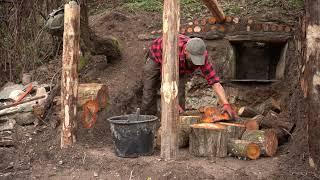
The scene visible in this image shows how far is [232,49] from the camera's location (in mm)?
8242

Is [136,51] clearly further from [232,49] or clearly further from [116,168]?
[116,168]

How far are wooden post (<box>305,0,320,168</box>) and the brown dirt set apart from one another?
30 centimetres

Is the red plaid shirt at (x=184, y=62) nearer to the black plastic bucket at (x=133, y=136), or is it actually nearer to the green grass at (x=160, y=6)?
the black plastic bucket at (x=133, y=136)

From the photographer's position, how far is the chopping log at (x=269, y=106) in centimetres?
735

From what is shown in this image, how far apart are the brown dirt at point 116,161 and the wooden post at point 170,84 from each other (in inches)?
9.5

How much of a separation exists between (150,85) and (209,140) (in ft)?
5.51

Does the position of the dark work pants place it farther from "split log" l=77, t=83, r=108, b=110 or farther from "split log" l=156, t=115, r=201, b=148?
"split log" l=156, t=115, r=201, b=148

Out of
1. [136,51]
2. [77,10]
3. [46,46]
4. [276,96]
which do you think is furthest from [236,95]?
[46,46]

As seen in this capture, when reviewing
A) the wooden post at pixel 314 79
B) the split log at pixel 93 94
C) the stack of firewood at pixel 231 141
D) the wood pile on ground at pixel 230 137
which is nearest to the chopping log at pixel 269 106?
the wood pile on ground at pixel 230 137

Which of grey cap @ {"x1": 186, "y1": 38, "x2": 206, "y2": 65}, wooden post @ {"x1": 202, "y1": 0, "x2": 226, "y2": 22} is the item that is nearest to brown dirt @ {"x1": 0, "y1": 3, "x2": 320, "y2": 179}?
grey cap @ {"x1": 186, "y1": 38, "x2": 206, "y2": 65}

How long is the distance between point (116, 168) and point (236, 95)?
3.69 meters

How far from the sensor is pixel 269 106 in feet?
24.4

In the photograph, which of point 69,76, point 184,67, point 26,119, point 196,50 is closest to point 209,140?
point 196,50

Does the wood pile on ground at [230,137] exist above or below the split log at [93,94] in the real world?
below
